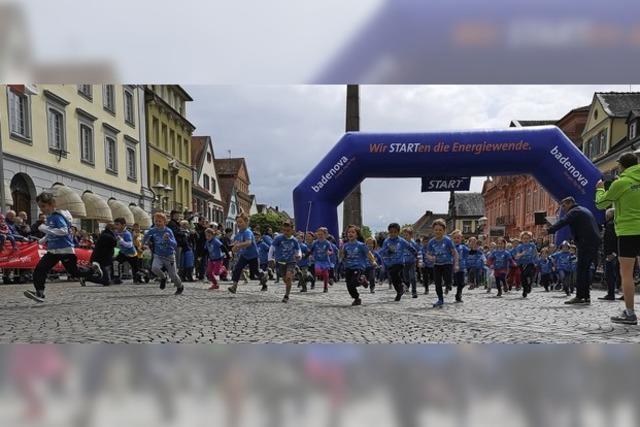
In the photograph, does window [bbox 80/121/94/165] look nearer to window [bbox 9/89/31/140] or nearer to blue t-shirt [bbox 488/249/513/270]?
window [bbox 9/89/31/140]

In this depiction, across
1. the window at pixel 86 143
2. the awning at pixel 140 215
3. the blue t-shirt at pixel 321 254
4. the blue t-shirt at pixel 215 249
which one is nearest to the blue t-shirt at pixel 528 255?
the blue t-shirt at pixel 321 254

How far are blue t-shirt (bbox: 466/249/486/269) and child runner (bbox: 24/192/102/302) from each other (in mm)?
10327

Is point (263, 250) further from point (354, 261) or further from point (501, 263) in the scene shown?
point (354, 261)

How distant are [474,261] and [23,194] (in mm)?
14684

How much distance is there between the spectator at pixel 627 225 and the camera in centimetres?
618

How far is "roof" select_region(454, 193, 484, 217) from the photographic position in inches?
3504

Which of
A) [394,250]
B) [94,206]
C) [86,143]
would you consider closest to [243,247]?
[394,250]

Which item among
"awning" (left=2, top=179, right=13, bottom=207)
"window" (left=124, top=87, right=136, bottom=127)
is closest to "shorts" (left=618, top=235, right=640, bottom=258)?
"awning" (left=2, top=179, right=13, bottom=207)

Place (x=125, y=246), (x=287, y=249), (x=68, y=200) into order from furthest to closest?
(x=68, y=200) < (x=125, y=246) < (x=287, y=249)

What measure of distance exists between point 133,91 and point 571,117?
31.9 metres

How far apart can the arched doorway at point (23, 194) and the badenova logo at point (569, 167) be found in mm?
16503

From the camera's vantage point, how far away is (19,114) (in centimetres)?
1839

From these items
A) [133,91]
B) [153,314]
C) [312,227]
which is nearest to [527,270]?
[312,227]

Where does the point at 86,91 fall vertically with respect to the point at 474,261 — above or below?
above
